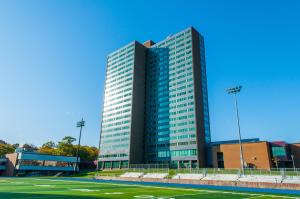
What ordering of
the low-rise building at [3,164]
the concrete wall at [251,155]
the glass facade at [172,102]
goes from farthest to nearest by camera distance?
the glass facade at [172,102] < the low-rise building at [3,164] < the concrete wall at [251,155]

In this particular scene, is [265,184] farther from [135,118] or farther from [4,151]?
[4,151]

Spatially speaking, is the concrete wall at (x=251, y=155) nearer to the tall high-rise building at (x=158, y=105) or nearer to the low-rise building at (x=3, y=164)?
the tall high-rise building at (x=158, y=105)

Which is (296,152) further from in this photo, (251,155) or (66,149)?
(66,149)

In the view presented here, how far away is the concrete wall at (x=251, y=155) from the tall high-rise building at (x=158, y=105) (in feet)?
45.8

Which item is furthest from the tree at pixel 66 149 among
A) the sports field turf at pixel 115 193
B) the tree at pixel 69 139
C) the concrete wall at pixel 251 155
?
the sports field turf at pixel 115 193

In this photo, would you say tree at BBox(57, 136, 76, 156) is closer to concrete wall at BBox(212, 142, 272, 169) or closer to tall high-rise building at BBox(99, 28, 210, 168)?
tall high-rise building at BBox(99, 28, 210, 168)

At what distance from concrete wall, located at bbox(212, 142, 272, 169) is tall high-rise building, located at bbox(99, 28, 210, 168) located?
45.8 feet

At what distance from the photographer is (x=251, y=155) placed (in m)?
74.6

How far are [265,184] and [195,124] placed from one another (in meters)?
60.5

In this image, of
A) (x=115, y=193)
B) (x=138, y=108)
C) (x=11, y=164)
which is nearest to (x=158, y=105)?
(x=138, y=108)

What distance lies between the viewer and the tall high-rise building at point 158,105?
330ft

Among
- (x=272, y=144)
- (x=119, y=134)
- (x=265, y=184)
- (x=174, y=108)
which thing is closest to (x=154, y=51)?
(x=174, y=108)

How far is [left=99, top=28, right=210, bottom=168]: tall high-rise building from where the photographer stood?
10062 cm

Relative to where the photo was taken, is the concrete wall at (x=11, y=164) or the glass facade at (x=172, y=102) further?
the glass facade at (x=172, y=102)
